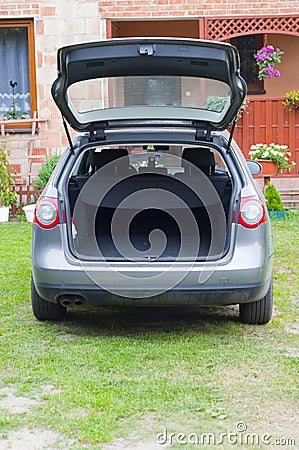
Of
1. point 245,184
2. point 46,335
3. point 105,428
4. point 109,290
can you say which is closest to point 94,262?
point 109,290

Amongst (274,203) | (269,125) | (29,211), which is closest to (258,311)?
(274,203)

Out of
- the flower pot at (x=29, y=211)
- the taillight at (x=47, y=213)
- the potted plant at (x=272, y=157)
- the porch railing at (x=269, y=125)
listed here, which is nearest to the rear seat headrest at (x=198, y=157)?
the taillight at (x=47, y=213)

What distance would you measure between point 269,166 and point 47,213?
712cm

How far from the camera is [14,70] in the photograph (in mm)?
11914

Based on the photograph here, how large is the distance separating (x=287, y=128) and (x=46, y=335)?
8.12m

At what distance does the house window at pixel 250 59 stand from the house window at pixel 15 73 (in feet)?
13.3

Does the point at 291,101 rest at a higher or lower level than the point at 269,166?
higher

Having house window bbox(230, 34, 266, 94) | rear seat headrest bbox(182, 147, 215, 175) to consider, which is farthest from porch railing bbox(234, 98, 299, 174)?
rear seat headrest bbox(182, 147, 215, 175)

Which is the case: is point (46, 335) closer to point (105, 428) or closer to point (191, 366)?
point (191, 366)

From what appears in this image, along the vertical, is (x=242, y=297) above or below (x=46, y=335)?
above

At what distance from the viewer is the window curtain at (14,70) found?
1186cm

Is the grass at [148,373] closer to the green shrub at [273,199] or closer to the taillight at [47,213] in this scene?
the taillight at [47,213]

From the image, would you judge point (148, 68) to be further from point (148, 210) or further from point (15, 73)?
point (15, 73)

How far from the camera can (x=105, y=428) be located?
10.5 ft
